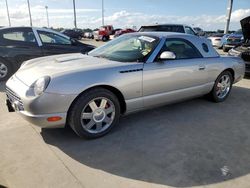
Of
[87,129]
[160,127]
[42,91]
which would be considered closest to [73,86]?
[42,91]

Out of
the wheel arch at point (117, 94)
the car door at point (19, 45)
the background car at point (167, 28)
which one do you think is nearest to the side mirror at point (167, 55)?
the wheel arch at point (117, 94)

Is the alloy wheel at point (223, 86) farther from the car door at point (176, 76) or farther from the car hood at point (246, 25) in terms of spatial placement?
the car hood at point (246, 25)

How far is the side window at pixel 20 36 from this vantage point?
266 inches

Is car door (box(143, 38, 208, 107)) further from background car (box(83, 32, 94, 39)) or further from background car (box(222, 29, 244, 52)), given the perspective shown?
background car (box(83, 32, 94, 39))

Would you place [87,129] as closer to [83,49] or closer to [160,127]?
[160,127]

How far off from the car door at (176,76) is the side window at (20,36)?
14.6 feet

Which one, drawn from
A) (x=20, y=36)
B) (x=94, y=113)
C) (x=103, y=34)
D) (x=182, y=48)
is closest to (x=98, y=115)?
(x=94, y=113)

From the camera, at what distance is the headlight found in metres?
3.03

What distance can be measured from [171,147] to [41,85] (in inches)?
73.2

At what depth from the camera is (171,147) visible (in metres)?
3.30

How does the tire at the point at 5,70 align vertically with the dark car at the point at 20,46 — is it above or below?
below

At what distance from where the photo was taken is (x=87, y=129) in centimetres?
344

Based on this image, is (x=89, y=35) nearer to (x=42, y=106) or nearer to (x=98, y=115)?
(x=98, y=115)

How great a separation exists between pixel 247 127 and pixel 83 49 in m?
5.29
